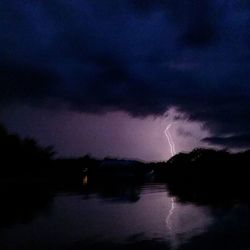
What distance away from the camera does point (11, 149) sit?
203 feet

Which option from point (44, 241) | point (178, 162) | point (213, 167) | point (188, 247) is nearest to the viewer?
point (188, 247)

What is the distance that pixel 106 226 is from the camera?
15.9m

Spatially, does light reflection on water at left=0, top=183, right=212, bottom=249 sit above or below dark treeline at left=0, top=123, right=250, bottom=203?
below

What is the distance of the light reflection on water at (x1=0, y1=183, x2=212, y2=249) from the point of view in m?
12.8

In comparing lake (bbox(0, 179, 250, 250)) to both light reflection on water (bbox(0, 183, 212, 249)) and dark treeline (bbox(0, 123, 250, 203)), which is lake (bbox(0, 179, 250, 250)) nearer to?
light reflection on water (bbox(0, 183, 212, 249))

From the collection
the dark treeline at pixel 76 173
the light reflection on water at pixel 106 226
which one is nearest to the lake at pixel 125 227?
the light reflection on water at pixel 106 226

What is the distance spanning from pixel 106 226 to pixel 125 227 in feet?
2.53

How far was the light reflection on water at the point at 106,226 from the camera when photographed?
12.8m

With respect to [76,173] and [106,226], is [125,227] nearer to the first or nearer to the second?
[106,226]

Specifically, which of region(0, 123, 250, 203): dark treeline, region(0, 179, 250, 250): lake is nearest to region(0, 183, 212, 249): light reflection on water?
region(0, 179, 250, 250): lake

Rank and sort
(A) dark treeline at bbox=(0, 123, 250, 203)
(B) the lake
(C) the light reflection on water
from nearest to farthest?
(B) the lake → (C) the light reflection on water → (A) dark treeline at bbox=(0, 123, 250, 203)

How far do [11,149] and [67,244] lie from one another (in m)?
51.6

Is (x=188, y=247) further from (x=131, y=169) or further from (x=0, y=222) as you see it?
(x=131, y=169)

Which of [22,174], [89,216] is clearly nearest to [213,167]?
[22,174]
